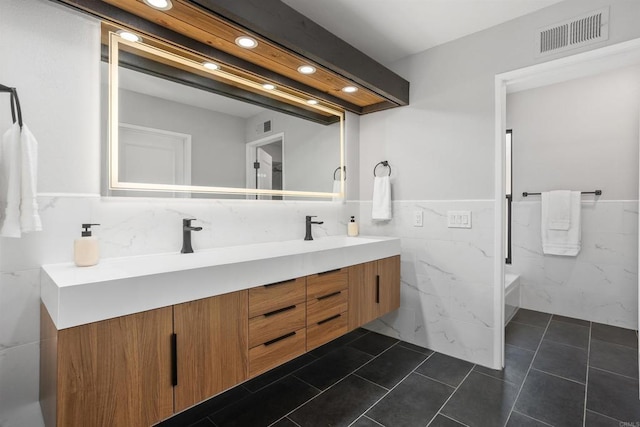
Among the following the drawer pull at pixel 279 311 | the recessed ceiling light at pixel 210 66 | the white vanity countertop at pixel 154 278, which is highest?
the recessed ceiling light at pixel 210 66

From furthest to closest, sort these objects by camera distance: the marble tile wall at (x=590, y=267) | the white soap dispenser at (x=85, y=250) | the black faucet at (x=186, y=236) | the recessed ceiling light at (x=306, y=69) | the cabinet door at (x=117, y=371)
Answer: the marble tile wall at (x=590, y=267)
the recessed ceiling light at (x=306, y=69)
the black faucet at (x=186, y=236)
the white soap dispenser at (x=85, y=250)
the cabinet door at (x=117, y=371)

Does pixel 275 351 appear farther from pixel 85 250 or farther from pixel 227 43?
pixel 227 43

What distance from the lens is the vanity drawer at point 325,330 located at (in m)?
1.73

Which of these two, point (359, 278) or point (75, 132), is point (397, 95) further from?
point (75, 132)

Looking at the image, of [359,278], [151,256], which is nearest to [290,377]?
[359,278]

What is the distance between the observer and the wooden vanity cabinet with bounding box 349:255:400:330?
2.03 meters

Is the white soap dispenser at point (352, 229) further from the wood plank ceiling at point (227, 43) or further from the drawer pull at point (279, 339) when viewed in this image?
the drawer pull at point (279, 339)

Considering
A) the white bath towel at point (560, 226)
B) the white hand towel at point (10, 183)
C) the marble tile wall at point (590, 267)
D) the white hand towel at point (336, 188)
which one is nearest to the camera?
the white hand towel at point (10, 183)

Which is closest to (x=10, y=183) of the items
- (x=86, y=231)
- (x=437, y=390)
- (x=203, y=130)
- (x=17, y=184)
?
(x=17, y=184)

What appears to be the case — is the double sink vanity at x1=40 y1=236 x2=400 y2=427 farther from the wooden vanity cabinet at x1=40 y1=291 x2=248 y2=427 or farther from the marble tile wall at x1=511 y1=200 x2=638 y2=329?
the marble tile wall at x1=511 y1=200 x2=638 y2=329

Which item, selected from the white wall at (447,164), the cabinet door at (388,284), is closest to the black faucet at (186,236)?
the cabinet door at (388,284)

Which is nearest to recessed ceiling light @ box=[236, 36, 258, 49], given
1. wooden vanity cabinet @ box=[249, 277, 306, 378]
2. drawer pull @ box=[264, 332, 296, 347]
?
wooden vanity cabinet @ box=[249, 277, 306, 378]

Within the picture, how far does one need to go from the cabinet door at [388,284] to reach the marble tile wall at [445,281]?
171 millimetres

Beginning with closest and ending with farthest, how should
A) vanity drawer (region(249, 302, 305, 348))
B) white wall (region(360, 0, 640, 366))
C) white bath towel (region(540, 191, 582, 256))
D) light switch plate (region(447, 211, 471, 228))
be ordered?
vanity drawer (region(249, 302, 305, 348))
white wall (region(360, 0, 640, 366))
light switch plate (region(447, 211, 471, 228))
white bath towel (region(540, 191, 582, 256))
